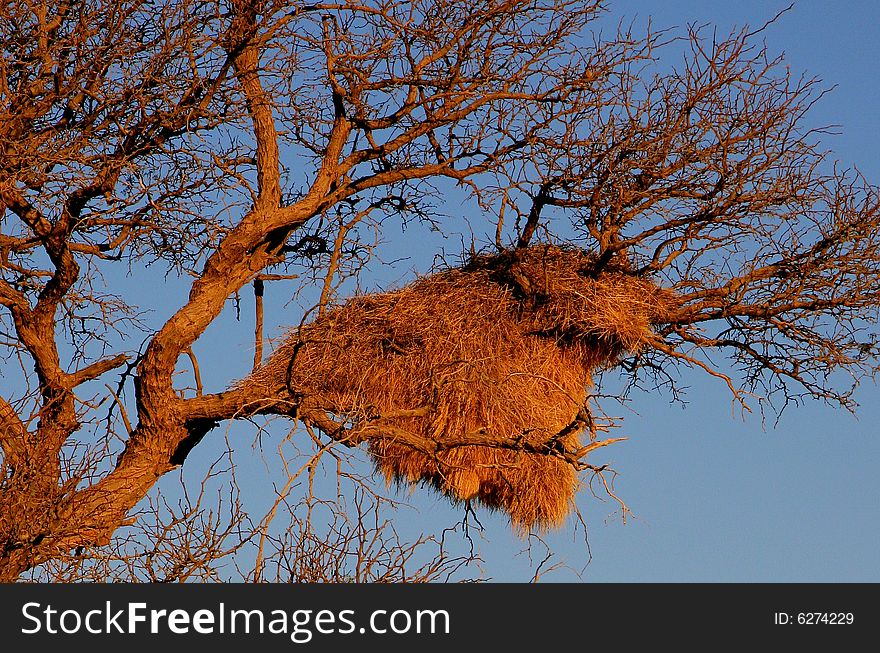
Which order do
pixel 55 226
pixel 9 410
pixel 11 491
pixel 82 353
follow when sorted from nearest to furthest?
pixel 11 491 < pixel 9 410 < pixel 55 226 < pixel 82 353

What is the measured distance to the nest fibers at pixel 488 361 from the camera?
29.9ft

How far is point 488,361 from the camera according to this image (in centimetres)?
919

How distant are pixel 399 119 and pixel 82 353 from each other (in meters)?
3.12

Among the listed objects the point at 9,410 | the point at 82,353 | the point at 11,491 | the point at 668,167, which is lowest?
the point at 11,491

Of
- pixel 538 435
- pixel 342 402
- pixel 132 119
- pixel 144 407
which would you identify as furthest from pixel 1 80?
pixel 538 435

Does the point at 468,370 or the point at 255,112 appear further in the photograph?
the point at 255,112

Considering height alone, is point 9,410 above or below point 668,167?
below

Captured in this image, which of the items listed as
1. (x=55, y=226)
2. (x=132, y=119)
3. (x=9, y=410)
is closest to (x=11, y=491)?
(x=9, y=410)

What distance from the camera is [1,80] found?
930 centimetres

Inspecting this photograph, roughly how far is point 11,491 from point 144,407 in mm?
1273

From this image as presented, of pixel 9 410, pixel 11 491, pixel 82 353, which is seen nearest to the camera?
pixel 11 491

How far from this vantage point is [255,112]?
9.91m

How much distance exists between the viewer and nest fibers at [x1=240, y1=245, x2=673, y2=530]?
9125 mm

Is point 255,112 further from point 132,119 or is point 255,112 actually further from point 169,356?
point 169,356
